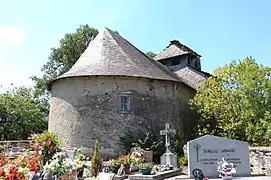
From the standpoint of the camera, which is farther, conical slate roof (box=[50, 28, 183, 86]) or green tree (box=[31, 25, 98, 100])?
green tree (box=[31, 25, 98, 100])

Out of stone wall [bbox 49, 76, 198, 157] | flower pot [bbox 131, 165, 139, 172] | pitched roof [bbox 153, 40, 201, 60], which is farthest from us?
pitched roof [bbox 153, 40, 201, 60]

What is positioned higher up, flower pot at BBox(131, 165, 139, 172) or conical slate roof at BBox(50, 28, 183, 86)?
conical slate roof at BBox(50, 28, 183, 86)

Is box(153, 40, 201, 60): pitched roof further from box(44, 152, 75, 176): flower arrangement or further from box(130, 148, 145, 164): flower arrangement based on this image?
box(44, 152, 75, 176): flower arrangement

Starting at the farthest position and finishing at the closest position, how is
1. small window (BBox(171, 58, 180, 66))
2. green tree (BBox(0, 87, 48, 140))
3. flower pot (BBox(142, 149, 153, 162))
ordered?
small window (BBox(171, 58, 180, 66)) → green tree (BBox(0, 87, 48, 140)) → flower pot (BBox(142, 149, 153, 162))

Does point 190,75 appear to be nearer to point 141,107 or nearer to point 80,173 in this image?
point 141,107

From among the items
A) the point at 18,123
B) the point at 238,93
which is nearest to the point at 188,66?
the point at 238,93

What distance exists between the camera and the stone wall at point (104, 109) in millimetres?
21875

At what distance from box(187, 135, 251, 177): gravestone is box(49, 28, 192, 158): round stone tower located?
10.7 meters

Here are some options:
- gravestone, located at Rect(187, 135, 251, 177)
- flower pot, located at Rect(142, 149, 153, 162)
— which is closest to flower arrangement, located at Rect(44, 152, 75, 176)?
gravestone, located at Rect(187, 135, 251, 177)

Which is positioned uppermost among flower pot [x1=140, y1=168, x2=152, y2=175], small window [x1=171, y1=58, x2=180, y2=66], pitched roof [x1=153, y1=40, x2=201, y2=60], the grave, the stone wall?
pitched roof [x1=153, y1=40, x2=201, y2=60]

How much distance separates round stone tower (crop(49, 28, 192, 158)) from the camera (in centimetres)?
2195

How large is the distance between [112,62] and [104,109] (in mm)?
3485

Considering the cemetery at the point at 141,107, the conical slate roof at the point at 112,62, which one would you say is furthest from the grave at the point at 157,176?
the conical slate roof at the point at 112,62

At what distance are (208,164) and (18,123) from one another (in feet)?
85.6
